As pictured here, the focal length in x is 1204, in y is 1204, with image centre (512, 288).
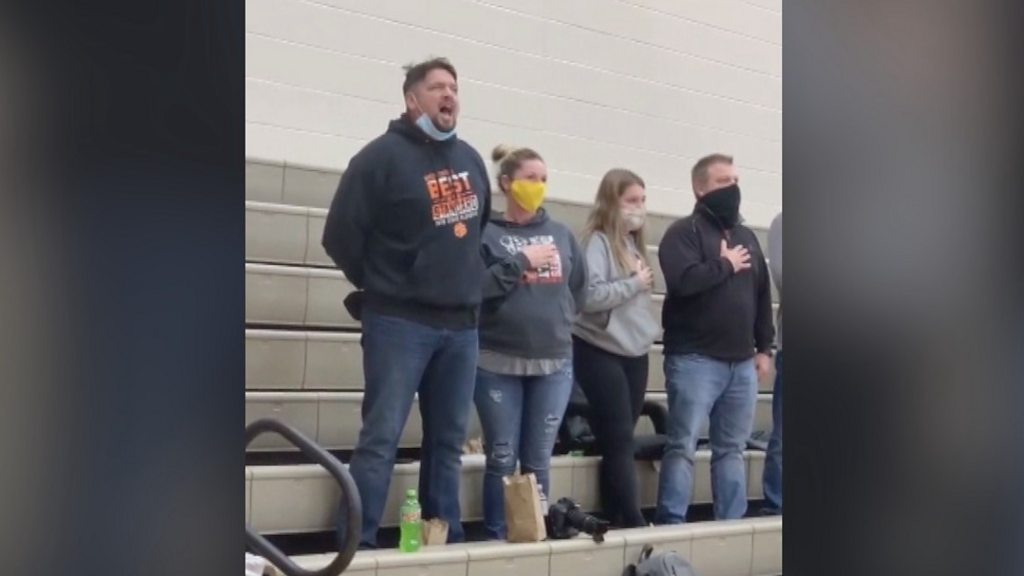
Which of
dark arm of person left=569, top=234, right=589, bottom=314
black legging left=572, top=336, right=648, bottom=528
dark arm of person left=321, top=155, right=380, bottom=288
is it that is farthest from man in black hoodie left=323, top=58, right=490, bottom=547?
black legging left=572, top=336, right=648, bottom=528

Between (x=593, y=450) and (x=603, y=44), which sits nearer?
(x=593, y=450)

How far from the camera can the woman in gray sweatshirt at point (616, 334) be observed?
2.60 meters

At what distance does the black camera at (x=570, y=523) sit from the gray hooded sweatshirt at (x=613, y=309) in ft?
1.42

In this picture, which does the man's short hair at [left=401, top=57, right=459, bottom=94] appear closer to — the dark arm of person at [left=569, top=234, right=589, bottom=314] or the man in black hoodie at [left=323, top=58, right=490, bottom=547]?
the man in black hoodie at [left=323, top=58, right=490, bottom=547]

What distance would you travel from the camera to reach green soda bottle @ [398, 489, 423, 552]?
209 centimetres

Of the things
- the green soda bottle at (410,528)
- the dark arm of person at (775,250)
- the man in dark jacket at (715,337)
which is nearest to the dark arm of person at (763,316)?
the man in dark jacket at (715,337)

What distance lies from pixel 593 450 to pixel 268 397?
0.80 meters

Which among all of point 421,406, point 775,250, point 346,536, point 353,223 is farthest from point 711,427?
point 346,536

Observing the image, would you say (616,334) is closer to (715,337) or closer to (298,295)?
(715,337)

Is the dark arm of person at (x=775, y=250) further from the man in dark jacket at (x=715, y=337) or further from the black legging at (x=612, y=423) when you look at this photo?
the black legging at (x=612, y=423)
